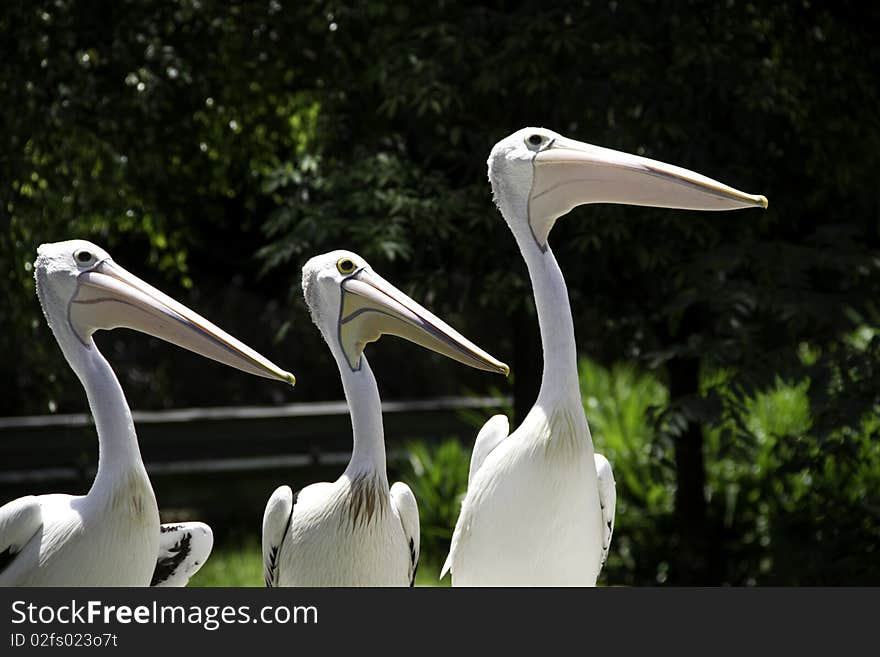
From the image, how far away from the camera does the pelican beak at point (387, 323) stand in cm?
317

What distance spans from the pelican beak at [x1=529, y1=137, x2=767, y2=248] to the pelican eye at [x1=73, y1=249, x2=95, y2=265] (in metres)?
1.12

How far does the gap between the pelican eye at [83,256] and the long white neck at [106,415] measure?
0.18 metres

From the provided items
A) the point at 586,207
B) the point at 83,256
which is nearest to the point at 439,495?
the point at 586,207

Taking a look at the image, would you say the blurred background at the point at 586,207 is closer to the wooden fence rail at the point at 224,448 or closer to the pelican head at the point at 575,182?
the wooden fence rail at the point at 224,448

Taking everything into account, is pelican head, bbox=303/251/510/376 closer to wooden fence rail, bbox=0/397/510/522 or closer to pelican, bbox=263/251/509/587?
pelican, bbox=263/251/509/587

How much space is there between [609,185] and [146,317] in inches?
47.1

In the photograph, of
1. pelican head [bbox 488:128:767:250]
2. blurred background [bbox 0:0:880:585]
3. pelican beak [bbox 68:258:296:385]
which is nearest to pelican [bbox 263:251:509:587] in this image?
pelican beak [bbox 68:258:296:385]

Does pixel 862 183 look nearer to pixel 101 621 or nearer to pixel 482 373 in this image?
pixel 101 621

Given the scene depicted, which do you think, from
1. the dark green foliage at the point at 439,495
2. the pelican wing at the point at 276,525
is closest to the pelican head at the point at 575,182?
the pelican wing at the point at 276,525

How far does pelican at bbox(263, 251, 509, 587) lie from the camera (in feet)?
10.6

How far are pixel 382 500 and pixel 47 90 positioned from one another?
340 cm

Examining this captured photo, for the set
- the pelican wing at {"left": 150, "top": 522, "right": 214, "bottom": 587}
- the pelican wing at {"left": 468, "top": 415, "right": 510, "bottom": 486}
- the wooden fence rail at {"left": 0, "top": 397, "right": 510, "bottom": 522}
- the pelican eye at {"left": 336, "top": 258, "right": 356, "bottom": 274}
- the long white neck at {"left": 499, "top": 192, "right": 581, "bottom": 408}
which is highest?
the pelican eye at {"left": 336, "top": 258, "right": 356, "bottom": 274}

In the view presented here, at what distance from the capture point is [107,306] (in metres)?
3.18

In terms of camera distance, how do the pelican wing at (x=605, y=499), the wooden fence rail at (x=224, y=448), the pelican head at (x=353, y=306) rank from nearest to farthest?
the pelican head at (x=353, y=306) < the pelican wing at (x=605, y=499) < the wooden fence rail at (x=224, y=448)
